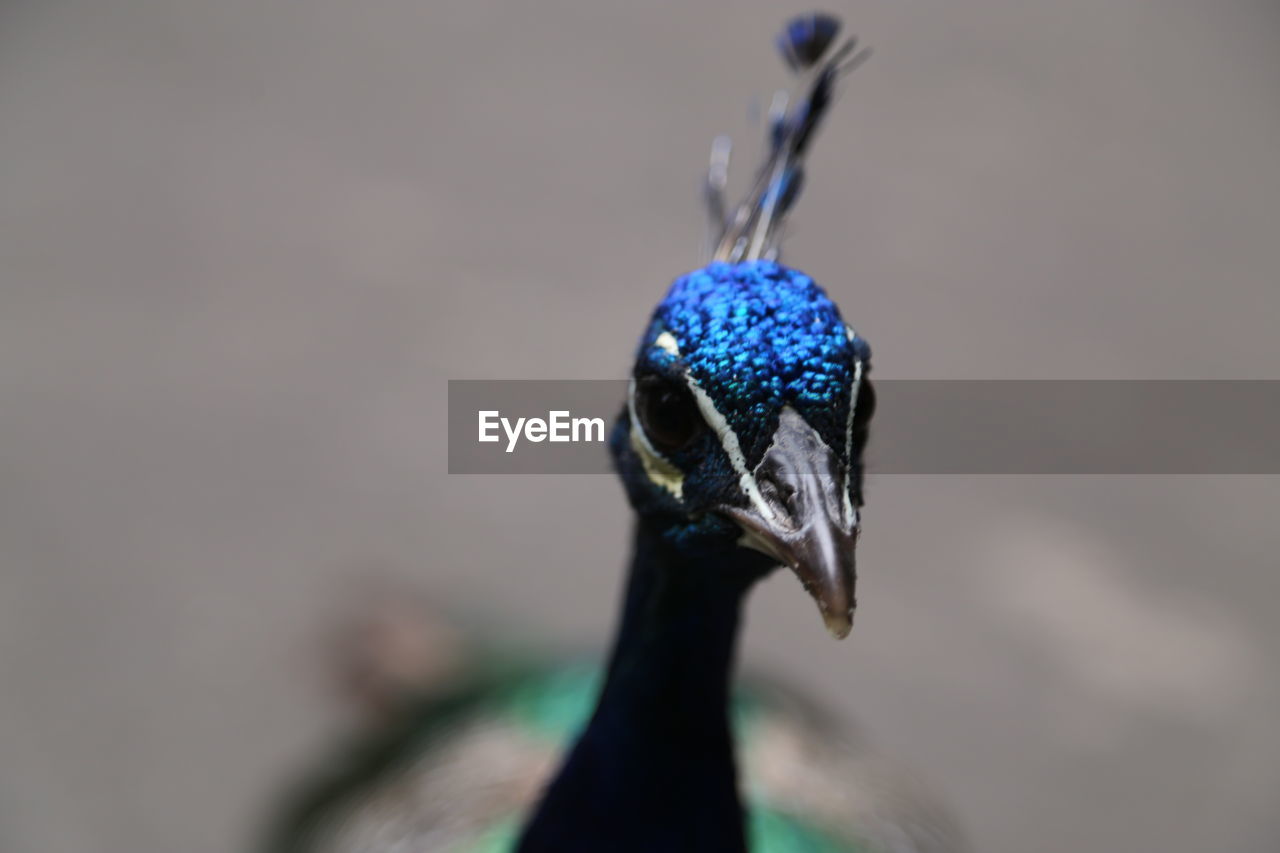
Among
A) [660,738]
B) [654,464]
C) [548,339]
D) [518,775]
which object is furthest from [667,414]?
[548,339]

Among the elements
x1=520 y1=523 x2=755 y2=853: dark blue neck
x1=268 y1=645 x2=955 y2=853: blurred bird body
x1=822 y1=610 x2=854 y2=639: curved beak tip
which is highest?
x1=822 y1=610 x2=854 y2=639: curved beak tip

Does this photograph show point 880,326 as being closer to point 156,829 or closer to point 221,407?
point 221,407

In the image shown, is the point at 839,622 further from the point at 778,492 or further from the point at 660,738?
the point at 660,738

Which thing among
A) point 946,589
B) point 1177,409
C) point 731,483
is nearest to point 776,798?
point 731,483

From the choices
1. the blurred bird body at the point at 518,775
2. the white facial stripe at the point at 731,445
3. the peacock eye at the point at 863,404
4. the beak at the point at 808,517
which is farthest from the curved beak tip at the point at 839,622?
the blurred bird body at the point at 518,775

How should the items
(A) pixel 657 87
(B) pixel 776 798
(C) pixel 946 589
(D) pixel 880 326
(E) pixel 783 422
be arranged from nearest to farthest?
1. (E) pixel 783 422
2. (B) pixel 776 798
3. (C) pixel 946 589
4. (D) pixel 880 326
5. (A) pixel 657 87

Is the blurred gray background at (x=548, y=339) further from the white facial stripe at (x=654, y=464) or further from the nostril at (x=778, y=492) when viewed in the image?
the nostril at (x=778, y=492)

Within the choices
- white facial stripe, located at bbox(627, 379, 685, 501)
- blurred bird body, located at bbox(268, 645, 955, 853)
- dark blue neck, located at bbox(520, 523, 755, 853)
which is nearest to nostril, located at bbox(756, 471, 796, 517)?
white facial stripe, located at bbox(627, 379, 685, 501)

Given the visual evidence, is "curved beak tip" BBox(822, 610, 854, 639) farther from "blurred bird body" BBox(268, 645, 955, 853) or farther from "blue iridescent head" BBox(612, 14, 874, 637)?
"blurred bird body" BBox(268, 645, 955, 853)
